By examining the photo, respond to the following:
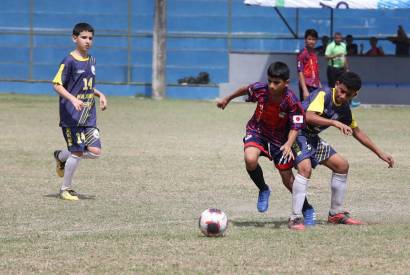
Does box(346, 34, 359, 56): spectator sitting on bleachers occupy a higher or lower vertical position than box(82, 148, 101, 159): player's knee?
higher

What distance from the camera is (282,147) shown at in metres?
8.41

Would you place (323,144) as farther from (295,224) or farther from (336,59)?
(336,59)

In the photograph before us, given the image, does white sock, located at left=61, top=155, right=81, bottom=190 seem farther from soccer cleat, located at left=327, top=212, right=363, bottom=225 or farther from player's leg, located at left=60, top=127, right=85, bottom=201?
soccer cleat, located at left=327, top=212, right=363, bottom=225

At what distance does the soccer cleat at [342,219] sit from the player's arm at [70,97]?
8.87 ft

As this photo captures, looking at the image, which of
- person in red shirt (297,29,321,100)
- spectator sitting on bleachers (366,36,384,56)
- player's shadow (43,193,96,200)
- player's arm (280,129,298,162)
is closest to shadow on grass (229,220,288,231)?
player's arm (280,129,298,162)

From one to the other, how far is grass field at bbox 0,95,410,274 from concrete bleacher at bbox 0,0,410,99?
12.3 meters

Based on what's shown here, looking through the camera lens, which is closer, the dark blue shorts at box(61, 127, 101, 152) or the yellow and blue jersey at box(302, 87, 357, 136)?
the yellow and blue jersey at box(302, 87, 357, 136)

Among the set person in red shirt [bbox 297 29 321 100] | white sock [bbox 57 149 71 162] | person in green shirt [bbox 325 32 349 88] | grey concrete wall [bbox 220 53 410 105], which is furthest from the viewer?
grey concrete wall [bbox 220 53 410 105]

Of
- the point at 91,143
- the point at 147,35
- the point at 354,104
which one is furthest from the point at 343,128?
the point at 147,35

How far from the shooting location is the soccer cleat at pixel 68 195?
10.3 m

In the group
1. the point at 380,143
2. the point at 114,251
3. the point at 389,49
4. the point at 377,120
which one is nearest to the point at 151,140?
the point at 380,143

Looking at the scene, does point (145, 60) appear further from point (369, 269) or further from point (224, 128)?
point (369, 269)

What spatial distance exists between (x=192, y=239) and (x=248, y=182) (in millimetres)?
4298

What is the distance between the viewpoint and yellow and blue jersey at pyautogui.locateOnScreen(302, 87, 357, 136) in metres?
8.62
